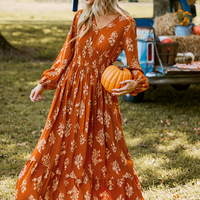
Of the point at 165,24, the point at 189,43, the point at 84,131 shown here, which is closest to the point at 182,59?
the point at 189,43

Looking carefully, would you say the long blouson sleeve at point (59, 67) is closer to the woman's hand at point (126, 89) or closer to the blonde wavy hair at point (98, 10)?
the blonde wavy hair at point (98, 10)

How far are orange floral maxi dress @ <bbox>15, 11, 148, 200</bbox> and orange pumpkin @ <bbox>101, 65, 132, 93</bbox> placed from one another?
10 centimetres

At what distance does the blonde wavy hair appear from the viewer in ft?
6.66

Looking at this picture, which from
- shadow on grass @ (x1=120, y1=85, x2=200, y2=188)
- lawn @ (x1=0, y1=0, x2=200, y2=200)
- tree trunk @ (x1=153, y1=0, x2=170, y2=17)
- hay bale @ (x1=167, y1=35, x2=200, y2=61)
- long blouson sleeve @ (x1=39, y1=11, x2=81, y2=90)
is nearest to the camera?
long blouson sleeve @ (x1=39, y1=11, x2=81, y2=90)

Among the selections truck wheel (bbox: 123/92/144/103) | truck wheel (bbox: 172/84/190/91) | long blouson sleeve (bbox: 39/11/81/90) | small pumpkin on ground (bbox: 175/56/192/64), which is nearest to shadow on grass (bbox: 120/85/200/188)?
truck wheel (bbox: 123/92/144/103)

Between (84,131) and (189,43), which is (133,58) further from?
(189,43)

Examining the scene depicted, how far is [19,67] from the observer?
927cm

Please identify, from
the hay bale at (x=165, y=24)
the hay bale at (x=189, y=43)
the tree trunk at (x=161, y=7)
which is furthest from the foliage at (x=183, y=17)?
the tree trunk at (x=161, y=7)

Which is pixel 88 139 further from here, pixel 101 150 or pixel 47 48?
pixel 47 48

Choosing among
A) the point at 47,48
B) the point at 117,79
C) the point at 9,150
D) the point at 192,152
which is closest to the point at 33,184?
the point at 117,79

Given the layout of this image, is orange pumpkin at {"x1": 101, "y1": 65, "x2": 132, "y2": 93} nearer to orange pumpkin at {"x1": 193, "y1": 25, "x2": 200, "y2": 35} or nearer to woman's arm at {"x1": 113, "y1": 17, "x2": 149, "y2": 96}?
woman's arm at {"x1": 113, "y1": 17, "x2": 149, "y2": 96}

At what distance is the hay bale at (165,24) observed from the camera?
20.2 ft

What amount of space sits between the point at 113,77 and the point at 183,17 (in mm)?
5039

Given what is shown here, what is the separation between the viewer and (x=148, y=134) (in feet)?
14.3
